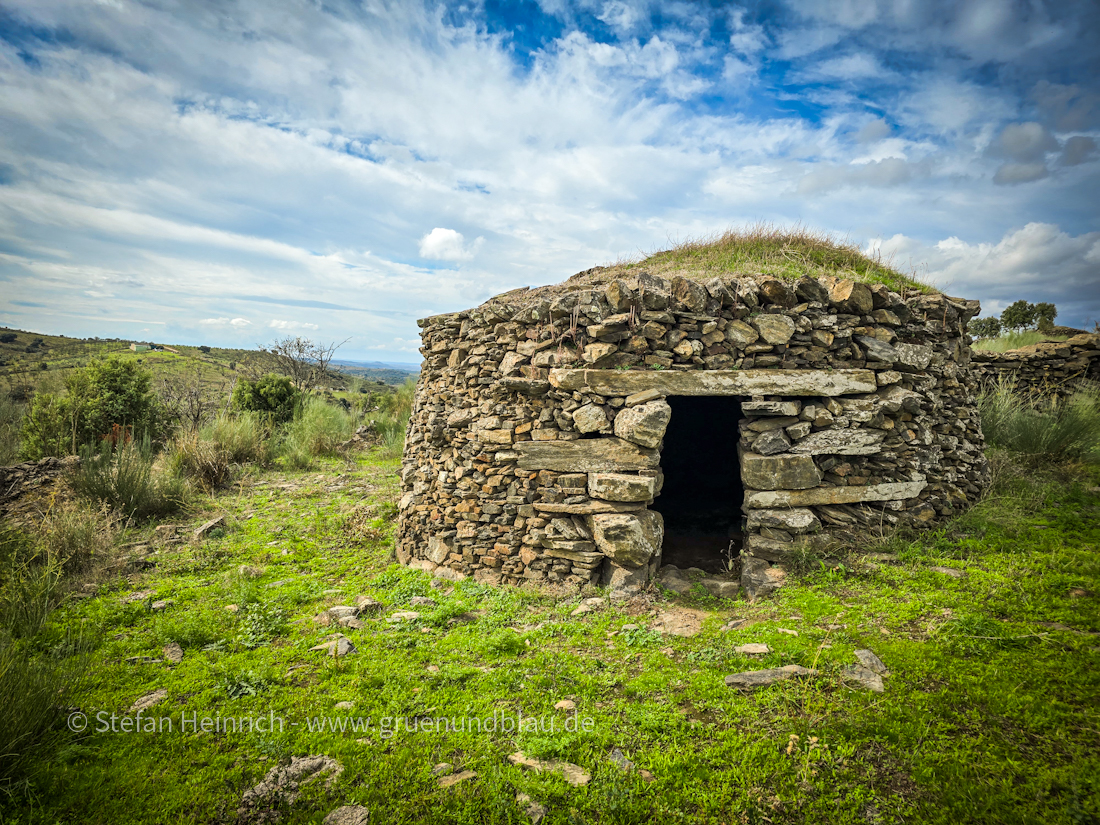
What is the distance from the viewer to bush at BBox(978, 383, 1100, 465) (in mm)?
7082

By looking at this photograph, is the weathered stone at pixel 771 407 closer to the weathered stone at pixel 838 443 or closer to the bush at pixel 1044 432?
the weathered stone at pixel 838 443

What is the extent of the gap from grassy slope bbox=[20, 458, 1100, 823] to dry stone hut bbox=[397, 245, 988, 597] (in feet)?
1.72

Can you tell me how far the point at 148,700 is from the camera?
353cm

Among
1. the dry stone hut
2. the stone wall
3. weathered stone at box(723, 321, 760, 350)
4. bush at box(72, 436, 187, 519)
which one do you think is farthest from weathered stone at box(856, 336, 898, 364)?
bush at box(72, 436, 187, 519)

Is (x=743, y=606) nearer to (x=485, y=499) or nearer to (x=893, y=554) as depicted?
(x=893, y=554)

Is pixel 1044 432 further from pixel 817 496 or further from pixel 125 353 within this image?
pixel 125 353

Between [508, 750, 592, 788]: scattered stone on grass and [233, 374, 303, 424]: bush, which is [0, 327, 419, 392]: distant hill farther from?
[508, 750, 592, 788]: scattered stone on grass

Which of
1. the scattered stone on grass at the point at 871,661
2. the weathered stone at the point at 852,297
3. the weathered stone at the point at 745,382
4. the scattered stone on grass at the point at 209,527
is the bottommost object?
the scattered stone on grass at the point at 209,527

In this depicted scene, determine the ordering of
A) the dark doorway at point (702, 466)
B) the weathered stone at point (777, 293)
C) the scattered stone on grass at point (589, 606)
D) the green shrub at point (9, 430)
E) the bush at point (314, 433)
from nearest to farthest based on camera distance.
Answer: the scattered stone on grass at point (589, 606) → the weathered stone at point (777, 293) → the dark doorway at point (702, 466) → the green shrub at point (9, 430) → the bush at point (314, 433)

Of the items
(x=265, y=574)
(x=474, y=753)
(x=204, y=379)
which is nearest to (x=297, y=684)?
(x=474, y=753)

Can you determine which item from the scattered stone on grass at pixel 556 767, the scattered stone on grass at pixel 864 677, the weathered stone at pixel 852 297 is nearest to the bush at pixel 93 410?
the scattered stone on grass at pixel 556 767

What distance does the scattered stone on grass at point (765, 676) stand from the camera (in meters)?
3.35

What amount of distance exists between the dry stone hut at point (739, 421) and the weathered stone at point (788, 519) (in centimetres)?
2

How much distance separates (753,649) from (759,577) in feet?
4.69
